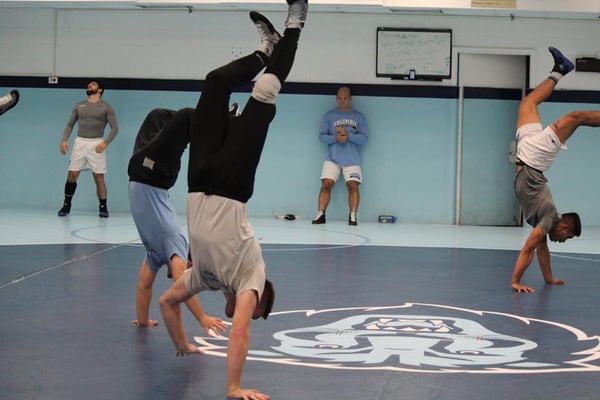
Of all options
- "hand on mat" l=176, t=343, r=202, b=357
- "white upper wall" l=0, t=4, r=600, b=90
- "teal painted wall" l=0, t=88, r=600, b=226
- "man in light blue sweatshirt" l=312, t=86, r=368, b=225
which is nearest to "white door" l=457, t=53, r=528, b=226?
"teal painted wall" l=0, t=88, r=600, b=226

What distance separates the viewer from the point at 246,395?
4148 millimetres

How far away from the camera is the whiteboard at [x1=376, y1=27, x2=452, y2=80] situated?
44.9ft

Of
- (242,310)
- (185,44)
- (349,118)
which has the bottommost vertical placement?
(242,310)

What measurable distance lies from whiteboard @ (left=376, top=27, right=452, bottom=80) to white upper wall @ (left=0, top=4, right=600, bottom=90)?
0.12 meters

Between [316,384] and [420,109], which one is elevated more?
[420,109]

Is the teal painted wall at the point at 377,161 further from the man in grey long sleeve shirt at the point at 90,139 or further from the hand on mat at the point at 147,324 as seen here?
the hand on mat at the point at 147,324

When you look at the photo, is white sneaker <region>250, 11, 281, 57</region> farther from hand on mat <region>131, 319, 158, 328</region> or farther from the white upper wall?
the white upper wall

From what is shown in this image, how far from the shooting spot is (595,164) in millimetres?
13844

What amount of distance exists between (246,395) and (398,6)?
9.40m

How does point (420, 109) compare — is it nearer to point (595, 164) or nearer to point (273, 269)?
point (595, 164)

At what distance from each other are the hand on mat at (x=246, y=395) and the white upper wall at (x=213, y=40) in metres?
9.78

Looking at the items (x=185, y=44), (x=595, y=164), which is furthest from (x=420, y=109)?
(x=185, y=44)

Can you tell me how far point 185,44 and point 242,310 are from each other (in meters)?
10.4

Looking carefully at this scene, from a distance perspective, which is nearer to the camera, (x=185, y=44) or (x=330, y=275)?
(x=330, y=275)
